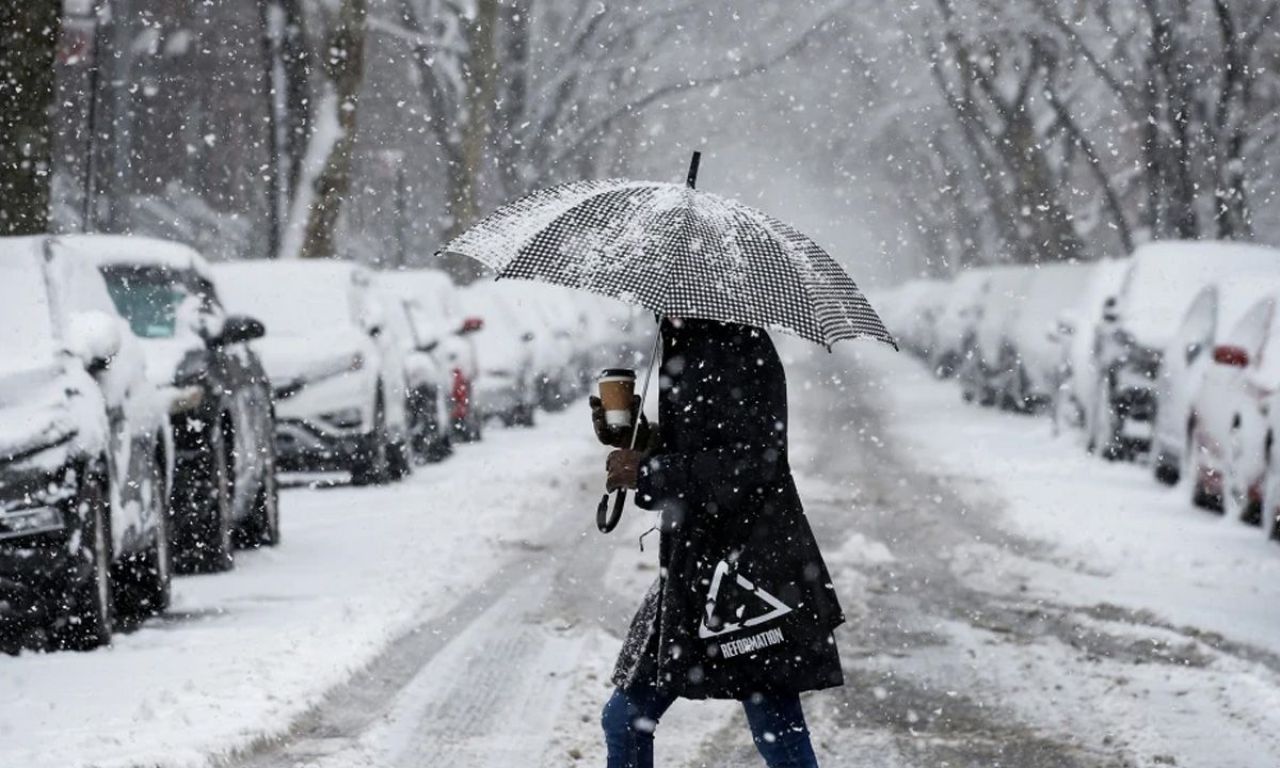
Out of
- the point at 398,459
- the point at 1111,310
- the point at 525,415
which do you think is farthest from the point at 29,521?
the point at 525,415

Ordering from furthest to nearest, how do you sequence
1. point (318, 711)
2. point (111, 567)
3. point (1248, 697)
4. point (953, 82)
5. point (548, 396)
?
point (953, 82) < point (548, 396) < point (111, 567) < point (1248, 697) < point (318, 711)

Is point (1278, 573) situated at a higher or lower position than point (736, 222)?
lower

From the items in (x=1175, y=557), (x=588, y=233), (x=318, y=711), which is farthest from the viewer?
(x=1175, y=557)

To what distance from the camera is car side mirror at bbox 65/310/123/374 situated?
859 centimetres

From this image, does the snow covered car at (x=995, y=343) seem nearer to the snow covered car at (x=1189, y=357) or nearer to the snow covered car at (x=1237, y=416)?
the snow covered car at (x=1189, y=357)

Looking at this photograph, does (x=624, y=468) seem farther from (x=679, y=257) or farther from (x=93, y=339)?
(x=93, y=339)

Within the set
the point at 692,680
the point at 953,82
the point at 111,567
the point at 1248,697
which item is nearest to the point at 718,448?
the point at 692,680

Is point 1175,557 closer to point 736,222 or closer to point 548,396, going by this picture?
point 736,222

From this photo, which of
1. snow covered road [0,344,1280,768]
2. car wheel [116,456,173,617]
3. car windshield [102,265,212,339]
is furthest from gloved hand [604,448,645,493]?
car windshield [102,265,212,339]

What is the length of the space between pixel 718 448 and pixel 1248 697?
404cm

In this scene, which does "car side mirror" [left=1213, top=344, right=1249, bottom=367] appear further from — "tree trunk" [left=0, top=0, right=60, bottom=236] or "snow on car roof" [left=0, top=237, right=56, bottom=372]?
"snow on car roof" [left=0, top=237, right=56, bottom=372]

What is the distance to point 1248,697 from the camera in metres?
7.96

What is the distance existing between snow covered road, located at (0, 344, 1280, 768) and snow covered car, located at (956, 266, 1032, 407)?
1188 cm

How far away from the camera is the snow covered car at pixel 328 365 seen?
1588 cm
